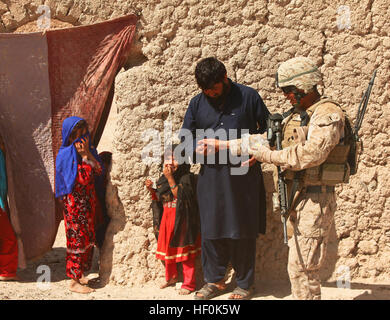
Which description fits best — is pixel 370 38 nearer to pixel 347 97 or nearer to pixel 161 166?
pixel 347 97

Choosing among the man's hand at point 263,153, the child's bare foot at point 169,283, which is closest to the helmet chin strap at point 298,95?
the man's hand at point 263,153

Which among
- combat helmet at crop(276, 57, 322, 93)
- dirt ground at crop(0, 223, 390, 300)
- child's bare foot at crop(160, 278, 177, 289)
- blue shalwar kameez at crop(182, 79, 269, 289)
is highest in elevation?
combat helmet at crop(276, 57, 322, 93)

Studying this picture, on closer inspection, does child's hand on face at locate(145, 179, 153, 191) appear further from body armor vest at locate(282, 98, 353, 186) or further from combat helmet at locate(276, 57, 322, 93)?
combat helmet at locate(276, 57, 322, 93)

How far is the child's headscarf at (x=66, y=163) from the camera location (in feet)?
15.6

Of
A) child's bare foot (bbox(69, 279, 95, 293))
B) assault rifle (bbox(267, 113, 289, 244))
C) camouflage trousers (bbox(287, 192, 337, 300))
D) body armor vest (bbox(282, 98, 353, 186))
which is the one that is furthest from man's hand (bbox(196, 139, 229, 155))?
child's bare foot (bbox(69, 279, 95, 293))

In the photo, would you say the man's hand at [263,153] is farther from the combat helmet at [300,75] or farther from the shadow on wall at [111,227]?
the shadow on wall at [111,227]

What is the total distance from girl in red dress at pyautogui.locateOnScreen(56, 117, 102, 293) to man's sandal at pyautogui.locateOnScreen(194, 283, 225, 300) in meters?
0.92

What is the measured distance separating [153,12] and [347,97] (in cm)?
174

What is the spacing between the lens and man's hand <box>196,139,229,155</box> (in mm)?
4225

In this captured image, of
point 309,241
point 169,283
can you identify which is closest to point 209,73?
point 309,241

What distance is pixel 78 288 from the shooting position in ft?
15.8

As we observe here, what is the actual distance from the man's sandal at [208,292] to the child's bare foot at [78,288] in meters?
0.90

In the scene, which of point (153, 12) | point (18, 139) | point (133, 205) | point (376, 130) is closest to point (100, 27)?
point (153, 12)

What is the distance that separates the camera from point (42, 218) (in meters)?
5.21
